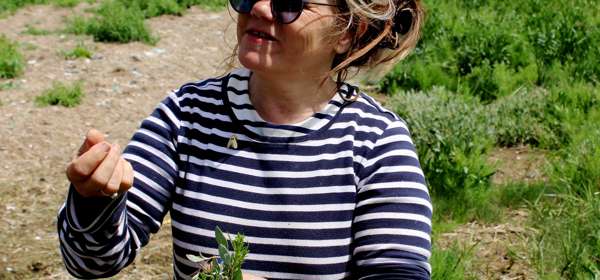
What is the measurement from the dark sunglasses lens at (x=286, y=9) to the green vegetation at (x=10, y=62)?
6331mm

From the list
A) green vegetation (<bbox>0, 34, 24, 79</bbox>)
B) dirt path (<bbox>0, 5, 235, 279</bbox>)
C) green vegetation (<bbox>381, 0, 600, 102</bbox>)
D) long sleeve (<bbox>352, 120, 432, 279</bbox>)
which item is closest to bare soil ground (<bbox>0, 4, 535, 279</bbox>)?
dirt path (<bbox>0, 5, 235, 279</bbox>)

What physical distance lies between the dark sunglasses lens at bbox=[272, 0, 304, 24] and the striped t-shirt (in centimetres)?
24

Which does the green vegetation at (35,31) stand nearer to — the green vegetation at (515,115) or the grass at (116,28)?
the grass at (116,28)

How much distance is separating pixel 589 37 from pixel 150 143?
568 centimetres

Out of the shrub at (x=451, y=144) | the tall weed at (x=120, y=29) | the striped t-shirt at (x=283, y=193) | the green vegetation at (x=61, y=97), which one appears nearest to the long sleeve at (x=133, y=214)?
the striped t-shirt at (x=283, y=193)

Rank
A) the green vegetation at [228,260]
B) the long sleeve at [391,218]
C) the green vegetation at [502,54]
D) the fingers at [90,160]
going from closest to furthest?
the green vegetation at [228,260], the fingers at [90,160], the long sleeve at [391,218], the green vegetation at [502,54]

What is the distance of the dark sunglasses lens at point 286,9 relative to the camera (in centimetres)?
183

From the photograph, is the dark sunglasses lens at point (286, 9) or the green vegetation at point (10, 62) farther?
the green vegetation at point (10, 62)

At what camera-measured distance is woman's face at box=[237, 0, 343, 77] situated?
1.86 meters

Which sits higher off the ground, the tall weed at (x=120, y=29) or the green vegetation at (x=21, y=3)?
the tall weed at (x=120, y=29)

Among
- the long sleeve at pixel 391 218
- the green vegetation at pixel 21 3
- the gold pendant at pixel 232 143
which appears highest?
the gold pendant at pixel 232 143

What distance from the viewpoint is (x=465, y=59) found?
6887 millimetres

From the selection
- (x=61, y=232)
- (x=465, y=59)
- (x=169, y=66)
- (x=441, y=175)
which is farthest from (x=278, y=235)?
(x=169, y=66)

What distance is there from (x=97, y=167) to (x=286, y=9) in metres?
0.59
